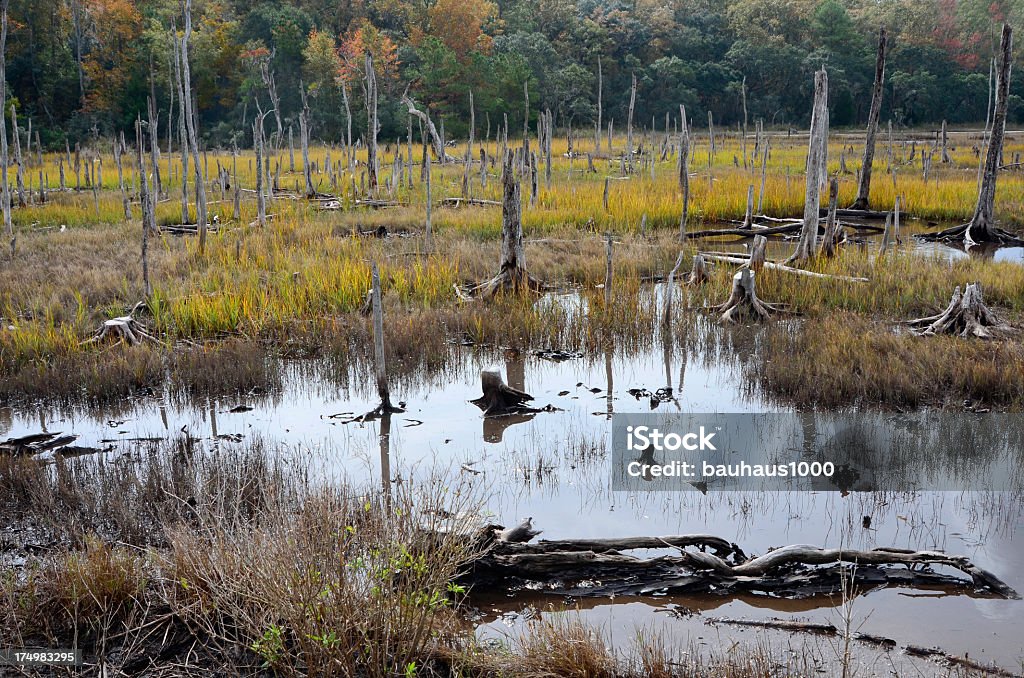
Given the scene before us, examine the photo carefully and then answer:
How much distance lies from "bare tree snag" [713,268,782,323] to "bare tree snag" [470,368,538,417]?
3452 mm

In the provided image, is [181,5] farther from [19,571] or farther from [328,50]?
[19,571]

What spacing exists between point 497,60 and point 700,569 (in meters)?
→ 39.3

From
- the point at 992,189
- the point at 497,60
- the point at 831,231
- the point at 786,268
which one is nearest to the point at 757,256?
the point at 786,268

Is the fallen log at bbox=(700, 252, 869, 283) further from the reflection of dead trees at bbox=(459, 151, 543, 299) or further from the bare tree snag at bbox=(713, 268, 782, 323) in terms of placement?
the reflection of dead trees at bbox=(459, 151, 543, 299)

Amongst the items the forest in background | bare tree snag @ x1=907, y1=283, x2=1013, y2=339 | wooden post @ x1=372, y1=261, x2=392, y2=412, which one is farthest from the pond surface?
the forest in background

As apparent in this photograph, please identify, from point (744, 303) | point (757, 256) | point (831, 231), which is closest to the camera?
point (744, 303)

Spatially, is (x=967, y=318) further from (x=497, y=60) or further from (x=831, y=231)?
(x=497, y=60)

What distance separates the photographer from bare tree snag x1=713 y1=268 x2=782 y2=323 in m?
10.2

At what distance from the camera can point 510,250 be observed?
11344 mm

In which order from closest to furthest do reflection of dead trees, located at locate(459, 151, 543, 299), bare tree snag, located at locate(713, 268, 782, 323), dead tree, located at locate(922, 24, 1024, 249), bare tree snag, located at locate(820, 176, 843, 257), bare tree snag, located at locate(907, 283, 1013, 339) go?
bare tree snag, located at locate(907, 283, 1013, 339), bare tree snag, located at locate(713, 268, 782, 323), reflection of dead trees, located at locate(459, 151, 543, 299), bare tree snag, located at locate(820, 176, 843, 257), dead tree, located at locate(922, 24, 1024, 249)

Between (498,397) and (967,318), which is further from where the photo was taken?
(967,318)

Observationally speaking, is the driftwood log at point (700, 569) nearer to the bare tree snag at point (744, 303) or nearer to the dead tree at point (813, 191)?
the bare tree snag at point (744, 303)

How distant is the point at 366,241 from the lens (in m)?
14.7

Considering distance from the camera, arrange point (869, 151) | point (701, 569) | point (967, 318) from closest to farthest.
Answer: point (701, 569)
point (967, 318)
point (869, 151)
